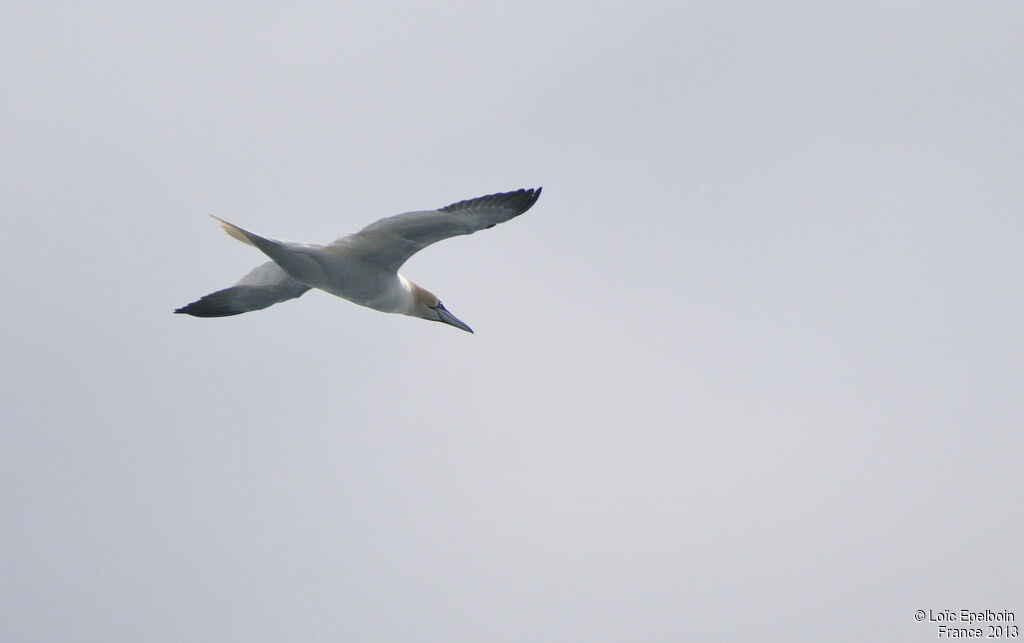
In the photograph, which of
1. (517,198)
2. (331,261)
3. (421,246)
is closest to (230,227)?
(331,261)

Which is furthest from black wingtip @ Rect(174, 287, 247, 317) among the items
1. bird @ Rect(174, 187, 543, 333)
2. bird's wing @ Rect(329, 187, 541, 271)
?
bird's wing @ Rect(329, 187, 541, 271)

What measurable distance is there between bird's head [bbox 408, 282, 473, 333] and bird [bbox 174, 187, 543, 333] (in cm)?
50

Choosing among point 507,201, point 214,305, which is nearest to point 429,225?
point 507,201

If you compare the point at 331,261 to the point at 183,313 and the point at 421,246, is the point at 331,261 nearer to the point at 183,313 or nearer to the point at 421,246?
the point at 421,246

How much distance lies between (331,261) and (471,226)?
67.8 inches

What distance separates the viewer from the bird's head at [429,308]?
692 inches

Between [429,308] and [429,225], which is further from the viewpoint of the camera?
[429,308]

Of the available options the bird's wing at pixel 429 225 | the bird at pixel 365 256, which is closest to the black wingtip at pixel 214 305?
the bird at pixel 365 256

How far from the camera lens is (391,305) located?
663 inches

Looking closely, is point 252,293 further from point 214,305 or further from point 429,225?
point 429,225

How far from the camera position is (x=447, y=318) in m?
18.0

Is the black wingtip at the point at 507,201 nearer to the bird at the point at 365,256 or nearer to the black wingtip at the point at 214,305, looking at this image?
the bird at the point at 365,256

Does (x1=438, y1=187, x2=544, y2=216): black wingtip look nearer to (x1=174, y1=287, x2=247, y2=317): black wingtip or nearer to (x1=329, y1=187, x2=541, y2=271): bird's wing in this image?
(x1=329, y1=187, x2=541, y2=271): bird's wing

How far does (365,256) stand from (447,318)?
248cm
